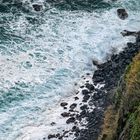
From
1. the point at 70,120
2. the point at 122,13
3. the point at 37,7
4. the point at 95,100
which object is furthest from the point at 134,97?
the point at 37,7

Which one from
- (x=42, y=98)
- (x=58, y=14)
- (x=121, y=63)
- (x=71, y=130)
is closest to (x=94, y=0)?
(x=58, y=14)

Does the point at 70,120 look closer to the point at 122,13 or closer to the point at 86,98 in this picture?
the point at 86,98

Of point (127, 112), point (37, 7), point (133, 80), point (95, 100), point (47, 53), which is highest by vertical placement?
point (37, 7)

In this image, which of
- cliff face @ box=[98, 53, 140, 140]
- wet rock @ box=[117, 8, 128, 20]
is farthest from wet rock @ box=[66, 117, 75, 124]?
wet rock @ box=[117, 8, 128, 20]

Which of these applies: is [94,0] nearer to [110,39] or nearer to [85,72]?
[110,39]

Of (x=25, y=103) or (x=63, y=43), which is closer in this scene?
(x=25, y=103)

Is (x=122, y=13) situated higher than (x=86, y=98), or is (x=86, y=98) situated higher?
(x=122, y=13)
